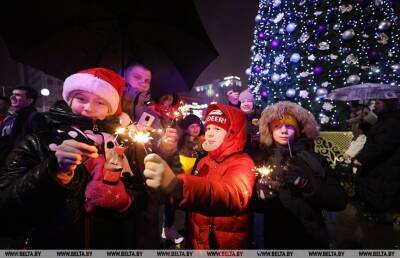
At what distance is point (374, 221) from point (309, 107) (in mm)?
4055

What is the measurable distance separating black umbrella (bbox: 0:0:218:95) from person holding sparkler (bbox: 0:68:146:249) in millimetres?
648

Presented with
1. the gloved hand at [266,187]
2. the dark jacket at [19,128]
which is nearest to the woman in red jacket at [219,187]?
the gloved hand at [266,187]

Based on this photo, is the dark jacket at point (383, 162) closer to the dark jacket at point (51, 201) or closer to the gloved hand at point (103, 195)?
the dark jacket at point (51, 201)

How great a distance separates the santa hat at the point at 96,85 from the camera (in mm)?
2447

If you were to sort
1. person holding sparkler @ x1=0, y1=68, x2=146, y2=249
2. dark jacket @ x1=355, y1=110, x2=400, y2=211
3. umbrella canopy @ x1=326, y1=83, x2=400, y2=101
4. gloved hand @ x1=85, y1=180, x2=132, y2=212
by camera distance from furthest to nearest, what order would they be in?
umbrella canopy @ x1=326, y1=83, x2=400, y2=101
dark jacket @ x1=355, y1=110, x2=400, y2=211
gloved hand @ x1=85, y1=180, x2=132, y2=212
person holding sparkler @ x1=0, y1=68, x2=146, y2=249

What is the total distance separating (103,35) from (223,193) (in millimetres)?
2083

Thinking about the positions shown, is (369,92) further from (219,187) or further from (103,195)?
(103,195)

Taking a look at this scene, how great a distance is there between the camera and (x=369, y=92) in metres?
6.57

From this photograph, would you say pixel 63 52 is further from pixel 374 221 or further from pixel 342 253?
pixel 374 221

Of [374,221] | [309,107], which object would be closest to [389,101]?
[374,221]

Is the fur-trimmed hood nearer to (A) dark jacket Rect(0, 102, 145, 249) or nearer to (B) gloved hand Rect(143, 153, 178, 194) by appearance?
(A) dark jacket Rect(0, 102, 145, 249)

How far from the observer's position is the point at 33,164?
2.18 metres

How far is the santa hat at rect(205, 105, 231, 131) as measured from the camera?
114 inches

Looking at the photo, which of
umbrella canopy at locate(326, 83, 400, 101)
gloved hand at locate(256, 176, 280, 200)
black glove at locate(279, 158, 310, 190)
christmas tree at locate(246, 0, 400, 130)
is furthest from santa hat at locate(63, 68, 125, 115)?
christmas tree at locate(246, 0, 400, 130)
